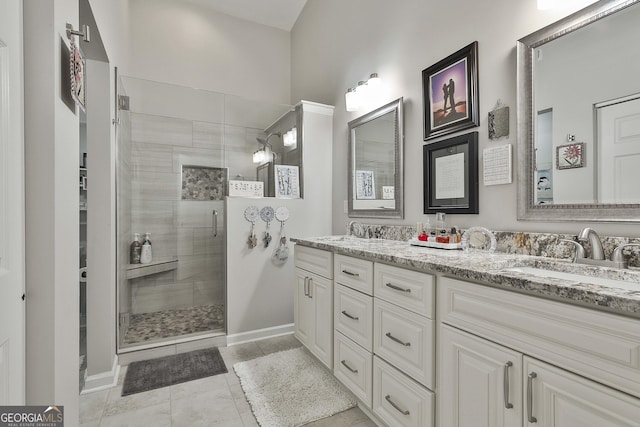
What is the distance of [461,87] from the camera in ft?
5.83

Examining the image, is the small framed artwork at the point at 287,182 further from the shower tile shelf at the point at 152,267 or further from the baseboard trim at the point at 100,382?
the baseboard trim at the point at 100,382

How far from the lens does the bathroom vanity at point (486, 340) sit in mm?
757

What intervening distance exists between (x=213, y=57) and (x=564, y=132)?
367 cm

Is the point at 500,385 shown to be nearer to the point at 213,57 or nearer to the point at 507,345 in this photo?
the point at 507,345

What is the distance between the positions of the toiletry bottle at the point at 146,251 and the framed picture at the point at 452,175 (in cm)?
236

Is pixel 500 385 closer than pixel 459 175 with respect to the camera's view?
Yes

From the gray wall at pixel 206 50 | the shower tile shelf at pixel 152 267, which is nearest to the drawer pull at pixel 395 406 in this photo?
the shower tile shelf at pixel 152 267

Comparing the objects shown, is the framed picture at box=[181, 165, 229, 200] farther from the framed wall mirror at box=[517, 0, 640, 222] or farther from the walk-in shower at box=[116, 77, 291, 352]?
→ the framed wall mirror at box=[517, 0, 640, 222]

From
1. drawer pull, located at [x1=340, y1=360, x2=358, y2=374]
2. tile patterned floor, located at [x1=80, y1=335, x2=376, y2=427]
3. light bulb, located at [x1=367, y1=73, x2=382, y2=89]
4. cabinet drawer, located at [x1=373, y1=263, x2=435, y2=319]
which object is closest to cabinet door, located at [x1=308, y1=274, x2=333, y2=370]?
drawer pull, located at [x1=340, y1=360, x2=358, y2=374]

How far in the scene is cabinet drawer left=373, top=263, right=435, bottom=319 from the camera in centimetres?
126

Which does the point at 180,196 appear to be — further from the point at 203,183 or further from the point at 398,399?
the point at 398,399

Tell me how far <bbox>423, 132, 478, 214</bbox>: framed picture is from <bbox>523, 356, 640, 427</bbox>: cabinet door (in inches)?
38.8
